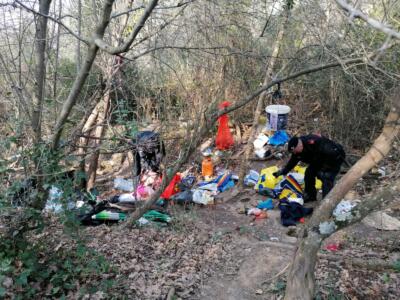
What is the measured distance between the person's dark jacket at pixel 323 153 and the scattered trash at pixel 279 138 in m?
2.07

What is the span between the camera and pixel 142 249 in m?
4.82

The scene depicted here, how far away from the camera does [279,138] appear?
862cm

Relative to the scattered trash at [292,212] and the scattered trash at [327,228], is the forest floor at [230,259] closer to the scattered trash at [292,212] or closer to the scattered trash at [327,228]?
the scattered trash at [292,212]

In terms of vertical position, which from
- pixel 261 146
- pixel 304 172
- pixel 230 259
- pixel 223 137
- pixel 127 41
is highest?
pixel 127 41

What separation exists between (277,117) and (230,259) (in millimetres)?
4276

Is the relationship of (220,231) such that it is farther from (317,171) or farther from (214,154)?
(214,154)

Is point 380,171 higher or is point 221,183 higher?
point 380,171

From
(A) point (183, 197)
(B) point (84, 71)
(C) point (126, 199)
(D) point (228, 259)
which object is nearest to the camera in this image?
(B) point (84, 71)

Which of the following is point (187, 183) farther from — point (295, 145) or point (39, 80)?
point (39, 80)

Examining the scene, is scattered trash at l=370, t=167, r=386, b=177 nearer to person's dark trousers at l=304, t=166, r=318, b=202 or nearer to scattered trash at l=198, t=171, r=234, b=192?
person's dark trousers at l=304, t=166, r=318, b=202

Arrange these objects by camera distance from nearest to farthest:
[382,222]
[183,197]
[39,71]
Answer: [39,71] → [382,222] → [183,197]

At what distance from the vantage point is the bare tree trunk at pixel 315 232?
3.21 m

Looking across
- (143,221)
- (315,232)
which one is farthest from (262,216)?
(315,232)

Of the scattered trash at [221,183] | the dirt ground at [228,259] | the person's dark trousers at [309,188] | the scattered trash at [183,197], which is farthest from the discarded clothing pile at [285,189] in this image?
the scattered trash at [183,197]
